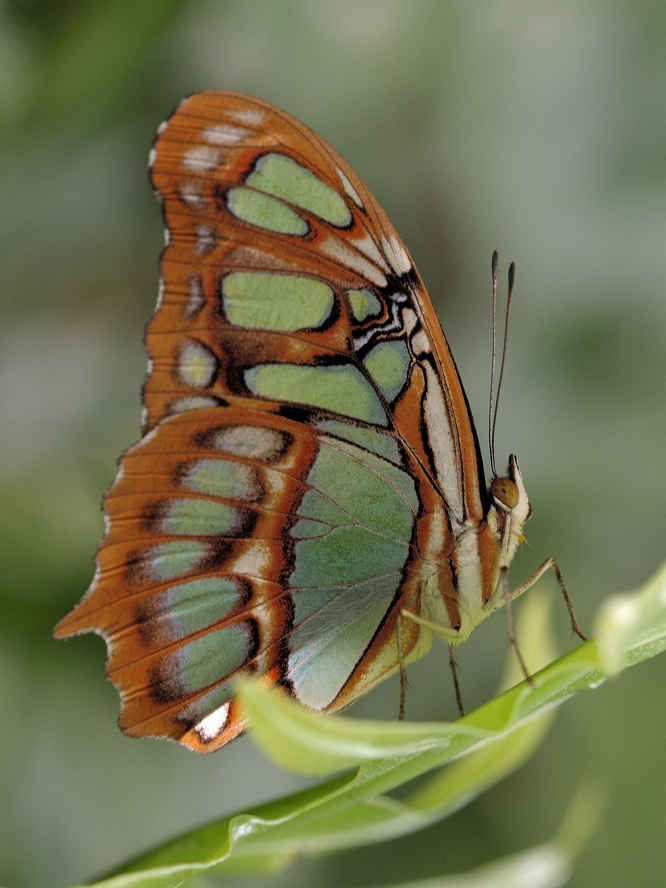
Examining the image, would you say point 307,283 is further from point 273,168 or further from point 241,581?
point 241,581

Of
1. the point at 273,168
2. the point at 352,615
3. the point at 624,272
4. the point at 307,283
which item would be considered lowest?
the point at 352,615

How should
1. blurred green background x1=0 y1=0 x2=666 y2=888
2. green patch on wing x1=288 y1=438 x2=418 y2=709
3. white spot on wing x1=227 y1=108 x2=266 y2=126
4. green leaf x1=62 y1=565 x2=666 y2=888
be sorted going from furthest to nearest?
1. blurred green background x1=0 y1=0 x2=666 y2=888
2. green patch on wing x1=288 y1=438 x2=418 y2=709
3. white spot on wing x1=227 y1=108 x2=266 y2=126
4. green leaf x1=62 y1=565 x2=666 y2=888

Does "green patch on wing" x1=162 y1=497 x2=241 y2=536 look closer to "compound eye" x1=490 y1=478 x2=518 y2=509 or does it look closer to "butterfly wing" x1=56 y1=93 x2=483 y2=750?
"butterfly wing" x1=56 y1=93 x2=483 y2=750

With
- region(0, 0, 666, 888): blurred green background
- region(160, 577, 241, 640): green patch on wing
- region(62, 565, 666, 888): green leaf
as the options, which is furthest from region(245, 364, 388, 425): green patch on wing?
region(0, 0, 666, 888): blurred green background

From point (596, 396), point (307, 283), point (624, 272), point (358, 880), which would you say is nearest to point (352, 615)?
point (307, 283)

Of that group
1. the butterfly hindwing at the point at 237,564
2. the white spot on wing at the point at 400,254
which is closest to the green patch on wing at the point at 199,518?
the butterfly hindwing at the point at 237,564

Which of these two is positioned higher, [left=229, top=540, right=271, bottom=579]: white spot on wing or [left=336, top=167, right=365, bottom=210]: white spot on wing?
[left=336, top=167, right=365, bottom=210]: white spot on wing

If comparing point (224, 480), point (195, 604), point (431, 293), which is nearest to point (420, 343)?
point (224, 480)

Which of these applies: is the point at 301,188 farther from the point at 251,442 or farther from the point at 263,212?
the point at 251,442
